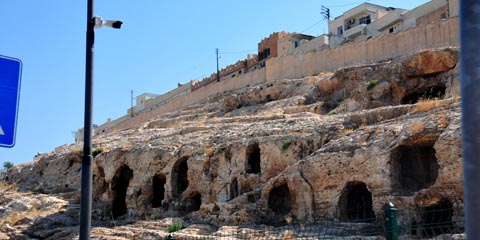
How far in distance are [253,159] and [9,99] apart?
706 inches

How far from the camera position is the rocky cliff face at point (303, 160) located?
17047 millimetres

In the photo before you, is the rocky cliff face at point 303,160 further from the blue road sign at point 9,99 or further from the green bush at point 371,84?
the blue road sign at point 9,99

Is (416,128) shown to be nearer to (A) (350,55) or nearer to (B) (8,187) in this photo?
(A) (350,55)

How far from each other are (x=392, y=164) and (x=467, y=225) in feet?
45.6

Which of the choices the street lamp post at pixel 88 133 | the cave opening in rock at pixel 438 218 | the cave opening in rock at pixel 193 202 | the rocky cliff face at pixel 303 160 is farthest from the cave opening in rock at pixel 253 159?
the street lamp post at pixel 88 133

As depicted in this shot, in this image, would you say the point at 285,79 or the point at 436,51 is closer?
the point at 436,51

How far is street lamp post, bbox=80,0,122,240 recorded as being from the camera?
7227mm

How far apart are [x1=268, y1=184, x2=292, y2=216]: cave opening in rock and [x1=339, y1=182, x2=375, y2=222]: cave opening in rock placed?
2.05 m

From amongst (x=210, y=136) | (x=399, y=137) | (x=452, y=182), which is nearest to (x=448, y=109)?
(x=399, y=137)

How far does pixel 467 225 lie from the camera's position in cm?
334

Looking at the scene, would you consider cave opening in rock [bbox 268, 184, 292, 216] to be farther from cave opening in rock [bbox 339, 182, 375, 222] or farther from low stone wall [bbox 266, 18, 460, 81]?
low stone wall [bbox 266, 18, 460, 81]

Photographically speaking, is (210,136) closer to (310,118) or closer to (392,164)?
(310,118)

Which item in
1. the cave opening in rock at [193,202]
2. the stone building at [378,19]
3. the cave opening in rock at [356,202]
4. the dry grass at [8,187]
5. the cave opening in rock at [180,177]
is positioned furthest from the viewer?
the stone building at [378,19]

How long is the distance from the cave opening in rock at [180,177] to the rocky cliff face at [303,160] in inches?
1.5
